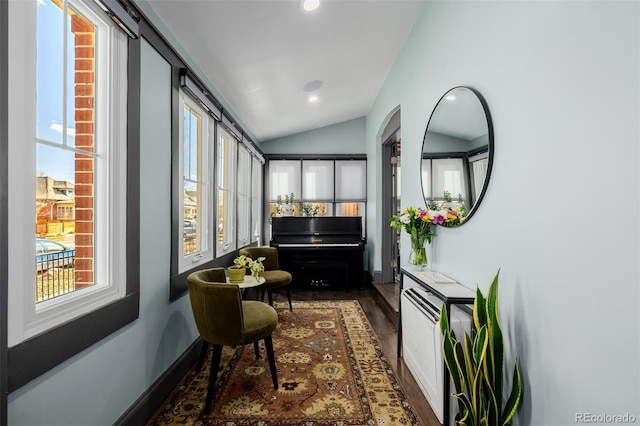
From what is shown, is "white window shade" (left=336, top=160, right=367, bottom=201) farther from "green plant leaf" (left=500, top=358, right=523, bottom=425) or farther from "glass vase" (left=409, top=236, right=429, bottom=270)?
"green plant leaf" (left=500, top=358, right=523, bottom=425)

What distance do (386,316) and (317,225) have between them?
2.05 meters

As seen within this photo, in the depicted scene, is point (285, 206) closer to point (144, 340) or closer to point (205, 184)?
point (205, 184)

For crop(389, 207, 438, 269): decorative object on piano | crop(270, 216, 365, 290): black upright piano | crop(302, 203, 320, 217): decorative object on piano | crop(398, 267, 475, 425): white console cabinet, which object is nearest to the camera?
crop(398, 267, 475, 425): white console cabinet

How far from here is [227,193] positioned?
12.0 feet

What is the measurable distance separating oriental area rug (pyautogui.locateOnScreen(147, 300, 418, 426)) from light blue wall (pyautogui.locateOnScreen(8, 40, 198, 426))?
0.31 metres

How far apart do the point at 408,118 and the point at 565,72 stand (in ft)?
6.37

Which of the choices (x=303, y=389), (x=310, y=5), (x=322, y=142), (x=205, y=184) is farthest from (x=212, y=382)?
(x=322, y=142)

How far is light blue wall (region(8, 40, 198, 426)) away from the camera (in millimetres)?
1183

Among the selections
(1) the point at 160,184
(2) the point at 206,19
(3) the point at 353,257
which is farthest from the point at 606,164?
(3) the point at 353,257

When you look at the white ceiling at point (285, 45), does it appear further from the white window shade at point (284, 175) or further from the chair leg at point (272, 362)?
the chair leg at point (272, 362)

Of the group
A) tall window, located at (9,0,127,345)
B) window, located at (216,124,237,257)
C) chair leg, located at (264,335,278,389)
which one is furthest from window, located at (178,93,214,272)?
chair leg, located at (264,335,278,389)

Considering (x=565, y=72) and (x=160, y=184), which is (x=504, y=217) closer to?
(x=565, y=72)

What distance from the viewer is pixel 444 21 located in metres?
2.20

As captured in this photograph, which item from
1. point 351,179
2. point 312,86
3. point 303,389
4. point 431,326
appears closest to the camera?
point 431,326
